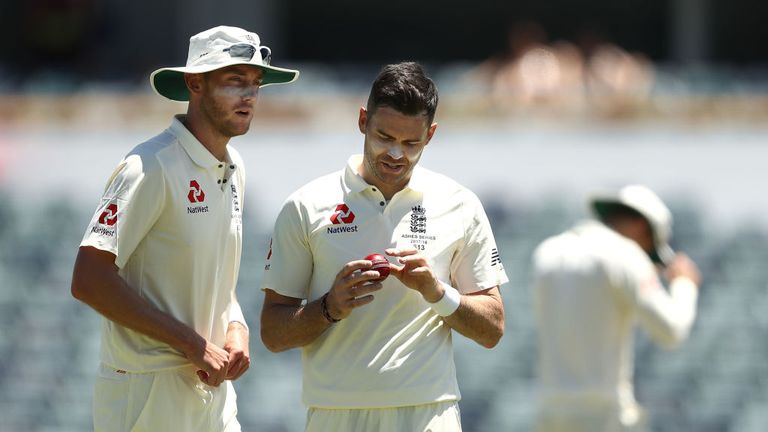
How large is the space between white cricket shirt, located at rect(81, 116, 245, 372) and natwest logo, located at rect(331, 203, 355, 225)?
27 centimetres

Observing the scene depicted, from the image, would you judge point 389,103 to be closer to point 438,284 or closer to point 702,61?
point 438,284

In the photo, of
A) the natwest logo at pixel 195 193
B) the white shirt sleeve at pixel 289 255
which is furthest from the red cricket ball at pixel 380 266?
the natwest logo at pixel 195 193

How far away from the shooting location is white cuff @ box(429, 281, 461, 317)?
331cm

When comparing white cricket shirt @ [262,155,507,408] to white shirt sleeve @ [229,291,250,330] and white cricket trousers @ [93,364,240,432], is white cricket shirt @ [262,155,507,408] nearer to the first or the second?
white shirt sleeve @ [229,291,250,330]

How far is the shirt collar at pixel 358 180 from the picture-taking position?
3451 millimetres

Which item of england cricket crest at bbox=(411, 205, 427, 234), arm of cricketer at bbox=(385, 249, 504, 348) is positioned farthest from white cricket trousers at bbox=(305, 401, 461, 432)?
england cricket crest at bbox=(411, 205, 427, 234)

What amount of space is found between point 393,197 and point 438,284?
282mm

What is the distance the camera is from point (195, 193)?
3.41 meters

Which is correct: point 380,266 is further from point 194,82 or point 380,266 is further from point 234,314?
point 194,82

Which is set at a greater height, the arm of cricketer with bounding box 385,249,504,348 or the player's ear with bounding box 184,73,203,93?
the player's ear with bounding box 184,73,203,93

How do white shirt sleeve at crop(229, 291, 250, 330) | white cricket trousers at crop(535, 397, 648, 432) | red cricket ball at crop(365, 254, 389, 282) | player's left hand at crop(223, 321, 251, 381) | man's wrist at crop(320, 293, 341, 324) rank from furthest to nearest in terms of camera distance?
white cricket trousers at crop(535, 397, 648, 432) < white shirt sleeve at crop(229, 291, 250, 330) < player's left hand at crop(223, 321, 251, 381) < man's wrist at crop(320, 293, 341, 324) < red cricket ball at crop(365, 254, 389, 282)

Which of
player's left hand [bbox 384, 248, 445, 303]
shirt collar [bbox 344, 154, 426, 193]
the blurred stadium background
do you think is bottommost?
the blurred stadium background

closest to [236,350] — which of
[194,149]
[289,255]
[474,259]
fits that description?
[289,255]

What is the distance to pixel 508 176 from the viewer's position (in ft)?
38.5
